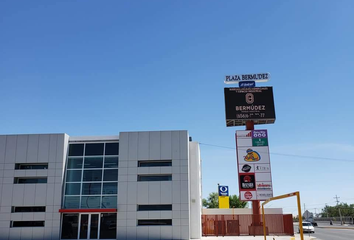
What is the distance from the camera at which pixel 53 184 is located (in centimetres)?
2705

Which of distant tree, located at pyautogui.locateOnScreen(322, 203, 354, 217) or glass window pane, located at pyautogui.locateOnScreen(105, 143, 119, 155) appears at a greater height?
glass window pane, located at pyautogui.locateOnScreen(105, 143, 119, 155)

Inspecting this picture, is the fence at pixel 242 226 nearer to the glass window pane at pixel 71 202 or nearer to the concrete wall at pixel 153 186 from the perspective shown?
the concrete wall at pixel 153 186

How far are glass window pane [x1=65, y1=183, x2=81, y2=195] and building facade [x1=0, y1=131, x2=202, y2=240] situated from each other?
8 centimetres

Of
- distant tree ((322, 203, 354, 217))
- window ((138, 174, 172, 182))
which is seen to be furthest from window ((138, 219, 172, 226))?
distant tree ((322, 203, 354, 217))

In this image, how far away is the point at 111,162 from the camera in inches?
1102

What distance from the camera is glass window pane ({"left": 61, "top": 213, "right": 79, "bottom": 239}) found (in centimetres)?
2644

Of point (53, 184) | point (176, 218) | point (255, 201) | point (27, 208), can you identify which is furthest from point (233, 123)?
point (27, 208)

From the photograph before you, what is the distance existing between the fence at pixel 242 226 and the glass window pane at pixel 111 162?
32.9ft

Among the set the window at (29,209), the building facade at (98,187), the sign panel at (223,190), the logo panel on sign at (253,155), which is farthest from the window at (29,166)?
the sign panel at (223,190)

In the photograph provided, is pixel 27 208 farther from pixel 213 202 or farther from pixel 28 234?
pixel 213 202

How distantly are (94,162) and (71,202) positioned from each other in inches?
139

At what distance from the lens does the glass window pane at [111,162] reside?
2789cm

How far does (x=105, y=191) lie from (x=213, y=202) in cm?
5628

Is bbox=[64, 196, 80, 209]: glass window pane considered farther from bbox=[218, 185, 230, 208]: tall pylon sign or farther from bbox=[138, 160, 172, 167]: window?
bbox=[218, 185, 230, 208]: tall pylon sign
